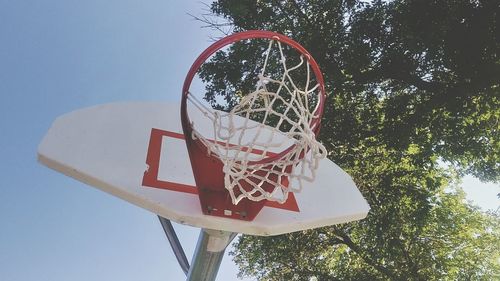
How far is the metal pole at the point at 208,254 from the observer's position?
2.55m

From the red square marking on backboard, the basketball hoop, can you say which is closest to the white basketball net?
the basketball hoop

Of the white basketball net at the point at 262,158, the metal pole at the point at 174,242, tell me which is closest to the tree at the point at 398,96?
the metal pole at the point at 174,242

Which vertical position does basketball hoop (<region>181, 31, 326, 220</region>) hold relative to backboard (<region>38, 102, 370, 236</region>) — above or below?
above

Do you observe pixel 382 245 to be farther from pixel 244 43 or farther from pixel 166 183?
pixel 166 183

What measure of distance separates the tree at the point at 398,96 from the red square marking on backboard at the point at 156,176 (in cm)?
393

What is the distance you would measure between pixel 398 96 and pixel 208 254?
5.68 metres

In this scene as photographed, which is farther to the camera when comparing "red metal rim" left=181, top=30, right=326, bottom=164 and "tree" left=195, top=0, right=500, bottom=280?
"tree" left=195, top=0, right=500, bottom=280

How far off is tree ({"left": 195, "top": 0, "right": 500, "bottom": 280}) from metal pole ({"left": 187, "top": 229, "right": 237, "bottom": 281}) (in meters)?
4.41

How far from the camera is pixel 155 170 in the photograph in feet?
8.62

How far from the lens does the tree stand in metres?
6.36

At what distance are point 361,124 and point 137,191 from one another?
598 centimetres

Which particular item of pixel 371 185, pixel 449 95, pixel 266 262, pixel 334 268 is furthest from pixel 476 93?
pixel 266 262

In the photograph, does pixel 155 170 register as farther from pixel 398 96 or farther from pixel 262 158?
pixel 398 96

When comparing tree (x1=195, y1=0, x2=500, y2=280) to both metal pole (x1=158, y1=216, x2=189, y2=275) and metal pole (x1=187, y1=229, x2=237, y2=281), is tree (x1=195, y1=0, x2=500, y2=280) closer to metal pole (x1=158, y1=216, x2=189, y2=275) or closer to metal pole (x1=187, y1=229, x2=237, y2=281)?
metal pole (x1=158, y1=216, x2=189, y2=275)
